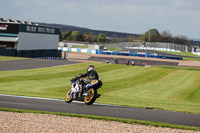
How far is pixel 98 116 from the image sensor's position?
473 inches

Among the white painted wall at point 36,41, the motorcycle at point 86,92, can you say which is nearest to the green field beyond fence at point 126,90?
the motorcycle at point 86,92

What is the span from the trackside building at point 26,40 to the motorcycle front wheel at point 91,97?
175 ft

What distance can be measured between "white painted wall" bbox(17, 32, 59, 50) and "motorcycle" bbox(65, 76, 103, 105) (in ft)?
201

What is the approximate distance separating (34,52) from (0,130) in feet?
239

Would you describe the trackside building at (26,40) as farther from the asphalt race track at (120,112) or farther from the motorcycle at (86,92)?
the asphalt race track at (120,112)

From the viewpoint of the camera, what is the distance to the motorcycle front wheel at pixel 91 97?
14580 mm

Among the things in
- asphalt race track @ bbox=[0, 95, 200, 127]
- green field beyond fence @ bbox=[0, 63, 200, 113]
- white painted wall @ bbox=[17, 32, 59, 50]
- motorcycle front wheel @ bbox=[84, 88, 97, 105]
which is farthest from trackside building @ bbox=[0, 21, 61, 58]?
motorcycle front wheel @ bbox=[84, 88, 97, 105]

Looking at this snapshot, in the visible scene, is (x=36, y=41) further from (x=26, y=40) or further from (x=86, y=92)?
(x=86, y=92)

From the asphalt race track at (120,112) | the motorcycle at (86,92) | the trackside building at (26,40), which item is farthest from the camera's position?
the trackside building at (26,40)

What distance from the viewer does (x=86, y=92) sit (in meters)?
14.9

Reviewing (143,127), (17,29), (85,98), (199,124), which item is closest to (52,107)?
(85,98)

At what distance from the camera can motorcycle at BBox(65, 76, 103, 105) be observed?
47.7 ft

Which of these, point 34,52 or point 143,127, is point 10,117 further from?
point 34,52

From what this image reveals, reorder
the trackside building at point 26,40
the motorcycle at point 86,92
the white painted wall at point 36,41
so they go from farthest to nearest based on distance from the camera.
Result: the white painted wall at point 36,41 → the trackside building at point 26,40 → the motorcycle at point 86,92
